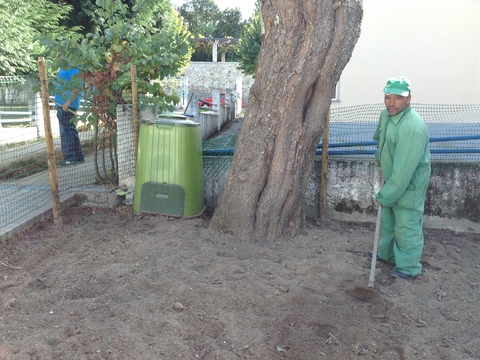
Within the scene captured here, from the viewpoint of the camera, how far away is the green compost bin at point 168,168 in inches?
191

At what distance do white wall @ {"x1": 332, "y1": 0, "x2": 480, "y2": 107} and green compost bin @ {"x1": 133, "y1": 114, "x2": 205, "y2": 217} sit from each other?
30.3 feet

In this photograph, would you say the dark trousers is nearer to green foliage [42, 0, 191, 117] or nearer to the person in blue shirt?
the person in blue shirt

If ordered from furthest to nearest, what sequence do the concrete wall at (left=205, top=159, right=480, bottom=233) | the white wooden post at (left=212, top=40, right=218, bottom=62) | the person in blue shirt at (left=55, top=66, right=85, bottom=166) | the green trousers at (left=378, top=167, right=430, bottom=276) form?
the white wooden post at (left=212, top=40, right=218, bottom=62), the person in blue shirt at (left=55, top=66, right=85, bottom=166), the concrete wall at (left=205, top=159, right=480, bottom=233), the green trousers at (left=378, top=167, right=430, bottom=276)

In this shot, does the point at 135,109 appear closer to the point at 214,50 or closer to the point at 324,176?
the point at 324,176

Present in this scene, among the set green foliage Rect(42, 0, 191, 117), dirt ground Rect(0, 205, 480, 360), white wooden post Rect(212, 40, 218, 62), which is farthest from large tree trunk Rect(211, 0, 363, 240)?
white wooden post Rect(212, 40, 218, 62)

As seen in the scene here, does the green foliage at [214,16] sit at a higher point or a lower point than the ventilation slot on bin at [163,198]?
higher

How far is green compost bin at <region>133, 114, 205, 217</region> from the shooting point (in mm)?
4844

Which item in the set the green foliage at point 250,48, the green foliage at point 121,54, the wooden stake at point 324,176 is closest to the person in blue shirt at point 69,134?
the green foliage at point 121,54

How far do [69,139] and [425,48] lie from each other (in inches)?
407

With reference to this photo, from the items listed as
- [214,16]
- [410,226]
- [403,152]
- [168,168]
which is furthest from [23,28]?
[214,16]

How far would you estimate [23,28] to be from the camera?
539 inches

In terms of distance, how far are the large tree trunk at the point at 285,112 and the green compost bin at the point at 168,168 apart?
55 centimetres

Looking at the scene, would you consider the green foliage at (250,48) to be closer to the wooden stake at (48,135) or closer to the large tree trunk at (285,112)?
the wooden stake at (48,135)

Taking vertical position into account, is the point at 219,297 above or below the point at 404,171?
below
